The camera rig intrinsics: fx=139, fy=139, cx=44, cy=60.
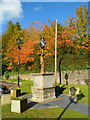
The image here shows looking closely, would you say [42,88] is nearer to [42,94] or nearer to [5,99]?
[42,94]

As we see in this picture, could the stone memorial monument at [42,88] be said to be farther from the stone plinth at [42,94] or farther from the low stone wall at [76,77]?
the low stone wall at [76,77]

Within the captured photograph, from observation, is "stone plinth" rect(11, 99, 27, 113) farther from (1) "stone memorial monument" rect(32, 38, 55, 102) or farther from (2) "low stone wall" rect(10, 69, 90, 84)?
(2) "low stone wall" rect(10, 69, 90, 84)

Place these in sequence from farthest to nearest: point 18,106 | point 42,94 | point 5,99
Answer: point 42,94, point 5,99, point 18,106

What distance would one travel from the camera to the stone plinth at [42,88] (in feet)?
37.3

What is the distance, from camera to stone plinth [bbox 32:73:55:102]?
11.4 metres

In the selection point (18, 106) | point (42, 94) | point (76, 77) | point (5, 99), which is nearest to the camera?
point (18, 106)

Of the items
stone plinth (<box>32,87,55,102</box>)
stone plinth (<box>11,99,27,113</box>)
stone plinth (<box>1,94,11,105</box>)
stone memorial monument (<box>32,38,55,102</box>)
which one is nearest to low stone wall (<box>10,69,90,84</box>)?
stone memorial monument (<box>32,38,55,102</box>)

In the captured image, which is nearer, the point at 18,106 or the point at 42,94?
the point at 18,106

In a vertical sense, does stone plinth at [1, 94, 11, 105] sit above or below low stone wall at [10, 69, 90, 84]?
below

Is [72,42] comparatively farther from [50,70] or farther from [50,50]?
[50,70]

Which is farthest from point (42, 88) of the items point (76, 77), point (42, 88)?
point (76, 77)

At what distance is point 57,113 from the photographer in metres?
8.08

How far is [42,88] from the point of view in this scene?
11.4 m

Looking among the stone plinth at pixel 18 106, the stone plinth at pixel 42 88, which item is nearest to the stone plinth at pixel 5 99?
the stone plinth at pixel 18 106
